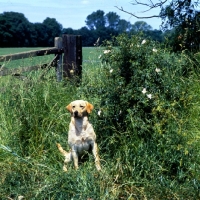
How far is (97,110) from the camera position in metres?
5.77

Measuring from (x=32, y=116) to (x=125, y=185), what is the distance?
1.86m

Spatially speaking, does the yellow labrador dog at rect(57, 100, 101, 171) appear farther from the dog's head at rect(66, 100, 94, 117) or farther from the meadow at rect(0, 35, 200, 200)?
the meadow at rect(0, 35, 200, 200)

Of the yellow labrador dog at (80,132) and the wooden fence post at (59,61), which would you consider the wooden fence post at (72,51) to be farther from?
the yellow labrador dog at (80,132)

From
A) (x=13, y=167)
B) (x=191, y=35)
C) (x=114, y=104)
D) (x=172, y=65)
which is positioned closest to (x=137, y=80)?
(x=114, y=104)

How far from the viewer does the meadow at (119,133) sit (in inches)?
176

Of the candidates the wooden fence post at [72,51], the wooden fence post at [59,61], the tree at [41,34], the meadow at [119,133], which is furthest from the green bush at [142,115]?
the tree at [41,34]

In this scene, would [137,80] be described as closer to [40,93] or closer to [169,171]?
[169,171]

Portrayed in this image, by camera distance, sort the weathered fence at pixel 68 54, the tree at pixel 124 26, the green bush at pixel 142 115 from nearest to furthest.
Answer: the green bush at pixel 142 115
the tree at pixel 124 26
the weathered fence at pixel 68 54

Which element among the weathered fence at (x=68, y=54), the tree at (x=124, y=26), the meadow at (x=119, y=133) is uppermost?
the tree at (x=124, y=26)

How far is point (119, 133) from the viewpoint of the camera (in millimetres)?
5598

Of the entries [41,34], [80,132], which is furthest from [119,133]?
[41,34]

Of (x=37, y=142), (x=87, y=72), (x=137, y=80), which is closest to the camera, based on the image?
(x=137, y=80)

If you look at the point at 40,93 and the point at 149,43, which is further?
the point at 40,93

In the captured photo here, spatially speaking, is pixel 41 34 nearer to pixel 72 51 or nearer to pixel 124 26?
pixel 72 51
